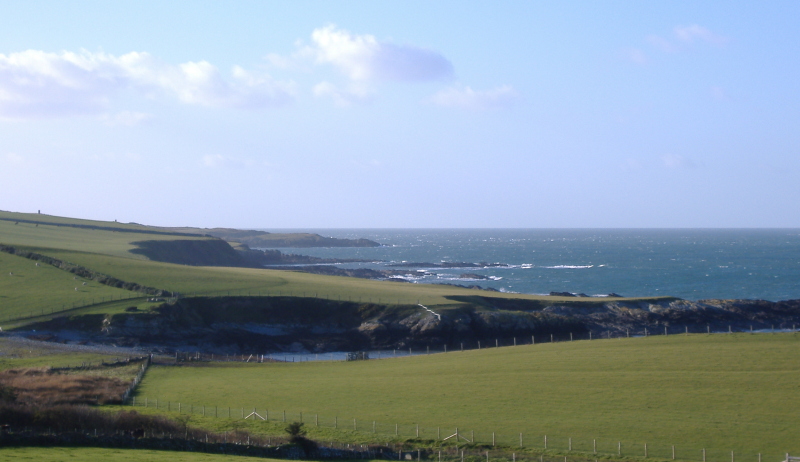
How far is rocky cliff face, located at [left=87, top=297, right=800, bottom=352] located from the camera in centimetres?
6644

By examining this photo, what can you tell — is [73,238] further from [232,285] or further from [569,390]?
[569,390]

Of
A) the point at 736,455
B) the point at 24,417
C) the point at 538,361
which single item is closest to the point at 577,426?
the point at 736,455

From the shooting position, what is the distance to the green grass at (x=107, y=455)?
22.8 metres

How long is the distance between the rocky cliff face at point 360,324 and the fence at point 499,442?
33.8 meters

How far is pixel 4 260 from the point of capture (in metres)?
87.1

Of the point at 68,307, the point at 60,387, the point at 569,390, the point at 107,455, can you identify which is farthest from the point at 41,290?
the point at 569,390

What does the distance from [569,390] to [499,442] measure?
10325mm

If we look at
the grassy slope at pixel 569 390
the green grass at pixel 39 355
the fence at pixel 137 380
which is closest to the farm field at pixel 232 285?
the green grass at pixel 39 355

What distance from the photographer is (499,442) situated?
94.0 feet

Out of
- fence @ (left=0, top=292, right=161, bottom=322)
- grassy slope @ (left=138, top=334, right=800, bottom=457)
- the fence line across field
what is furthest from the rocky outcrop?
grassy slope @ (left=138, top=334, right=800, bottom=457)

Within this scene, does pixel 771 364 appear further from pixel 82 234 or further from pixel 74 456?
pixel 82 234

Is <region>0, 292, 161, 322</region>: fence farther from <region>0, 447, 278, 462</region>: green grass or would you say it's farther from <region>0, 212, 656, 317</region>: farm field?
<region>0, 447, 278, 462</region>: green grass

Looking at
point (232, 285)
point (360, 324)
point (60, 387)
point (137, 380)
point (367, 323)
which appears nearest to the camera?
point (60, 387)

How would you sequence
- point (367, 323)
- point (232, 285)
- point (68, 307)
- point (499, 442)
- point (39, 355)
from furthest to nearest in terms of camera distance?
point (232, 285) → point (367, 323) → point (68, 307) → point (39, 355) → point (499, 442)
